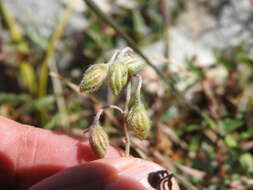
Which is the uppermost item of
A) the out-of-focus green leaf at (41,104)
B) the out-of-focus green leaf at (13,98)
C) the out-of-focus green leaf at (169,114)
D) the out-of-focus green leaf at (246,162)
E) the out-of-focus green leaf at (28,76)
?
the out-of-focus green leaf at (28,76)

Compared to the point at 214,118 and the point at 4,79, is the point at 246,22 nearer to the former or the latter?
the point at 214,118

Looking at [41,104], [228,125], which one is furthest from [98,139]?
[41,104]

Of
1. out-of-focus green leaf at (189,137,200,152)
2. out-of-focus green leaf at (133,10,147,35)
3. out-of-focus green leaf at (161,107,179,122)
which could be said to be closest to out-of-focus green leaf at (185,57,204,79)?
out-of-focus green leaf at (161,107,179,122)

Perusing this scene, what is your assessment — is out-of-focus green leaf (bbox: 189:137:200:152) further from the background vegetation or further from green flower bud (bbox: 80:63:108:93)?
green flower bud (bbox: 80:63:108:93)

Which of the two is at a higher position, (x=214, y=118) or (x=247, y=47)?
(x=247, y=47)

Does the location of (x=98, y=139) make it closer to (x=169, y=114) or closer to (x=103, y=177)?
(x=103, y=177)

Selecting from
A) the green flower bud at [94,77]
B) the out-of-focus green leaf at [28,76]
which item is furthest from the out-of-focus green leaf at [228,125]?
the out-of-focus green leaf at [28,76]

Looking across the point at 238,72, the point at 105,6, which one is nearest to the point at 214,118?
the point at 238,72

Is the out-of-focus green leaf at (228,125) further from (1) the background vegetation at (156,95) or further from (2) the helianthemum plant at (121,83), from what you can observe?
(2) the helianthemum plant at (121,83)
